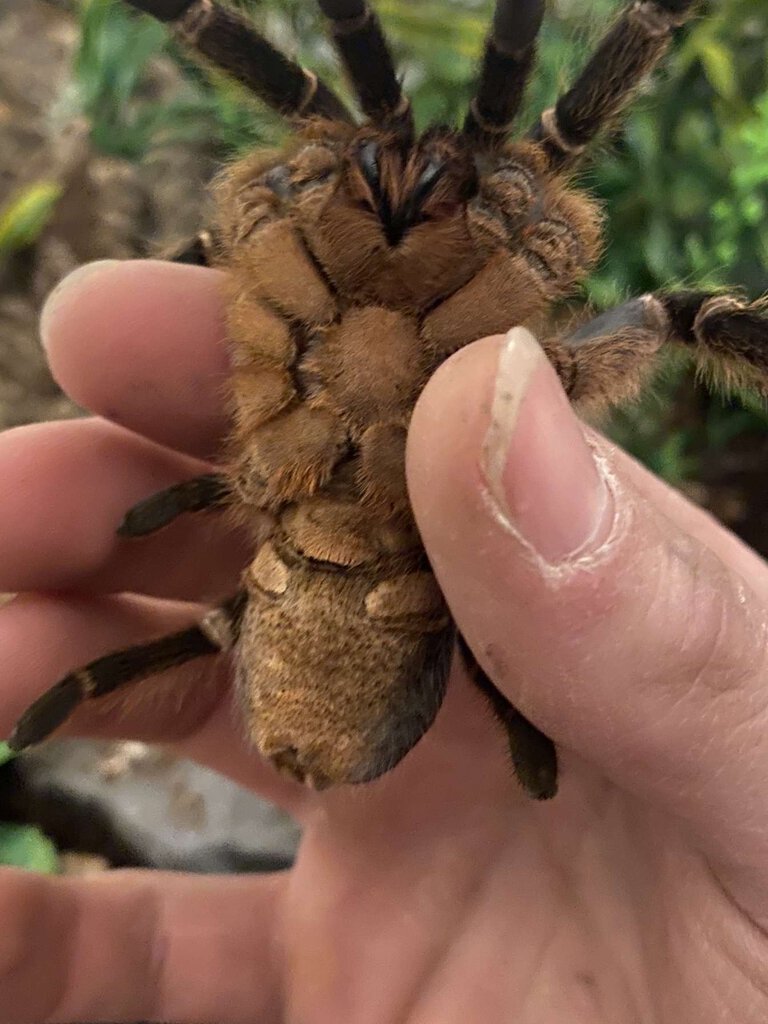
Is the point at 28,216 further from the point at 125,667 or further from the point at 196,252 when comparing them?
the point at 125,667

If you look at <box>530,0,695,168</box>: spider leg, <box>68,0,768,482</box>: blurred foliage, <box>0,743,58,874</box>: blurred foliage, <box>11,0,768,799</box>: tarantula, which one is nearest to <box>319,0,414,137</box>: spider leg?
<box>11,0,768,799</box>: tarantula

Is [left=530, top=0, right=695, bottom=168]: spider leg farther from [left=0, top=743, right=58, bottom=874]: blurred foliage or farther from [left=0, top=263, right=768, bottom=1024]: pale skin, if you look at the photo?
[left=0, top=743, right=58, bottom=874]: blurred foliage

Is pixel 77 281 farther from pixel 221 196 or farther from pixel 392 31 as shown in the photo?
pixel 392 31

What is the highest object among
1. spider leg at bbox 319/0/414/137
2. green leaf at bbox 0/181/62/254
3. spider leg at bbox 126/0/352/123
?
spider leg at bbox 319/0/414/137

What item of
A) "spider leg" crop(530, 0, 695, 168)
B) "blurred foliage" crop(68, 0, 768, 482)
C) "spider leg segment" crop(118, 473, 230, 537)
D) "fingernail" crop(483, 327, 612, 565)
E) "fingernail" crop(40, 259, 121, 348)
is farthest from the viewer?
"blurred foliage" crop(68, 0, 768, 482)

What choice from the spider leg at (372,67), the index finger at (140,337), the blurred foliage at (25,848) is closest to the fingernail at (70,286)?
the index finger at (140,337)

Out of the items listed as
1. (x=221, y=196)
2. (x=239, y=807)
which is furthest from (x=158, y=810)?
(x=221, y=196)

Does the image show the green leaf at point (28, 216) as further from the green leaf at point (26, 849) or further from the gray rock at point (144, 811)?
the green leaf at point (26, 849)
